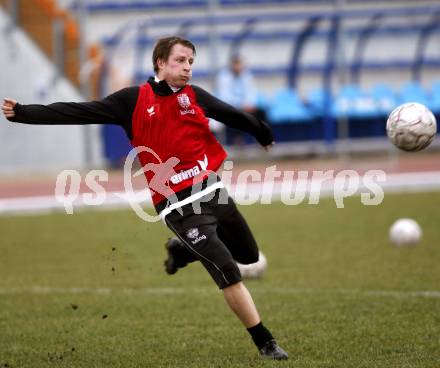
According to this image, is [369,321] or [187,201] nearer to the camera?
[187,201]

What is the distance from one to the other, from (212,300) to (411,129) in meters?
2.50

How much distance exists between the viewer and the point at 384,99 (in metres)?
23.0

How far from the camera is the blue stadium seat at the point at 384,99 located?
22.7 meters

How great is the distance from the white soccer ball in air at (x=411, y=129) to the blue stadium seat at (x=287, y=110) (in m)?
15.3

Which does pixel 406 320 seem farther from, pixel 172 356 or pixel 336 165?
pixel 336 165

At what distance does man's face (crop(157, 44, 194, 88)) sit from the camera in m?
6.06

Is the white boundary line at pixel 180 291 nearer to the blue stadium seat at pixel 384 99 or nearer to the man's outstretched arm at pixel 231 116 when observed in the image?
the man's outstretched arm at pixel 231 116

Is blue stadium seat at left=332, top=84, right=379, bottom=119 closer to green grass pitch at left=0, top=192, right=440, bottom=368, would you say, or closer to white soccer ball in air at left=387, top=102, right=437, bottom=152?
green grass pitch at left=0, top=192, right=440, bottom=368

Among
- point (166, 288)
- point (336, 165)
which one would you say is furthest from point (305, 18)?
point (166, 288)

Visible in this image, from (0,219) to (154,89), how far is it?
29.1 feet

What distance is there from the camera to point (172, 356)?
6086 millimetres

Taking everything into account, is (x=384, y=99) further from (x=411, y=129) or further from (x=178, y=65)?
(x=178, y=65)

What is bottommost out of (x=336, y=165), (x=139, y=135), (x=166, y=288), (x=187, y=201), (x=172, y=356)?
(x=336, y=165)

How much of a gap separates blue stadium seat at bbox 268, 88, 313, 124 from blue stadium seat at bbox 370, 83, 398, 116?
5.75 feet
